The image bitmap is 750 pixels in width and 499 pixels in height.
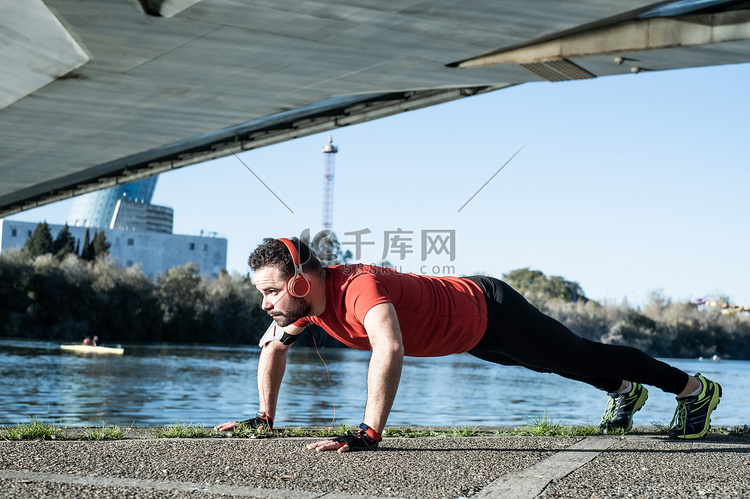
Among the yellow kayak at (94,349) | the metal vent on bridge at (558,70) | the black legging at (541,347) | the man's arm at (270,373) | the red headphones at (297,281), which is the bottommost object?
the yellow kayak at (94,349)

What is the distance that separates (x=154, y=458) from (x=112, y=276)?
189 feet

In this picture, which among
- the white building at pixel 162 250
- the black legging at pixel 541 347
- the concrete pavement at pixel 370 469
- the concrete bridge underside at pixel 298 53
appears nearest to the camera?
the concrete pavement at pixel 370 469

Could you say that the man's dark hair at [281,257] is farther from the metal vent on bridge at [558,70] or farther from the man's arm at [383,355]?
the metal vent on bridge at [558,70]

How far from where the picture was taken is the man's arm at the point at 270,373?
4.66 metres

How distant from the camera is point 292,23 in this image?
11.3 m

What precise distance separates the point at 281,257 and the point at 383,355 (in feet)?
2.26

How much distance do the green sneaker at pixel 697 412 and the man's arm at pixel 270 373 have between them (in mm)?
2414

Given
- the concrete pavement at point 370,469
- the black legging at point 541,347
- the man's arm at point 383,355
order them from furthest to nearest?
the black legging at point 541,347 < the man's arm at point 383,355 < the concrete pavement at point 370,469

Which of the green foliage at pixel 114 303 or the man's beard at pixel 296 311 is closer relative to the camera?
the man's beard at pixel 296 311

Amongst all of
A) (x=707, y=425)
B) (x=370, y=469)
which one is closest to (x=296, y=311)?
(x=370, y=469)

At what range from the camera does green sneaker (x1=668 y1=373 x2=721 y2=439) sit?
4.86m

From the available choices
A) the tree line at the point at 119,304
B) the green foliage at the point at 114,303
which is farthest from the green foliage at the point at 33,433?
the green foliage at the point at 114,303

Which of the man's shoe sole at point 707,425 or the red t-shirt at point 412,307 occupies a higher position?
the red t-shirt at point 412,307

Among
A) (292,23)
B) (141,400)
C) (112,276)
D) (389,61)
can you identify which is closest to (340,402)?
(141,400)
